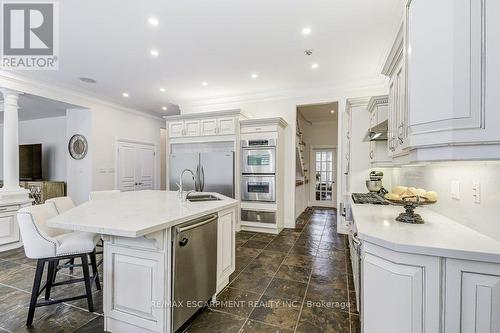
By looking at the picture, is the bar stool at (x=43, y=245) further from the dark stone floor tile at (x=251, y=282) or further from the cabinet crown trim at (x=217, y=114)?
the cabinet crown trim at (x=217, y=114)

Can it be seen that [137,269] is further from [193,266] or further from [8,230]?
[8,230]

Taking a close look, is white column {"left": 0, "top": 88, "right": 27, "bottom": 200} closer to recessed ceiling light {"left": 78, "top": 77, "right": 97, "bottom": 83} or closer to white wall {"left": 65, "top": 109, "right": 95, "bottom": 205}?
recessed ceiling light {"left": 78, "top": 77, "right": 97, "bottom": 83}

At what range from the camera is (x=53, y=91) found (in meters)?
4.44

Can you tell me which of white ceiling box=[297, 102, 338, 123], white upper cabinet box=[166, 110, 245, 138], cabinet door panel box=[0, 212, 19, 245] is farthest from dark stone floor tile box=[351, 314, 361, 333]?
cabinet door panel box=[0, 212, 19, 245]

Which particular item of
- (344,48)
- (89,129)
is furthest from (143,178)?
(344,48)

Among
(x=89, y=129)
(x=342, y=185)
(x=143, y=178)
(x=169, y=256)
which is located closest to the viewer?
(x=169, y=256)

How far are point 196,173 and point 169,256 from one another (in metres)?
3.09

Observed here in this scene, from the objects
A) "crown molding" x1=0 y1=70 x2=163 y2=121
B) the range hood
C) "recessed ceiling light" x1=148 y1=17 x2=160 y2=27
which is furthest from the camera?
"crown molding" x1=0 y1=70 x2=163 y2=121

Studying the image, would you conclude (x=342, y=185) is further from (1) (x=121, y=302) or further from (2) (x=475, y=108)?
(1) (x=121, y=302)

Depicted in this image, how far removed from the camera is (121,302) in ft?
5.43

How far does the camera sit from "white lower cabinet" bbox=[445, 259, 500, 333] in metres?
0.99

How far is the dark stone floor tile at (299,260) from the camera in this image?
9.86 feet

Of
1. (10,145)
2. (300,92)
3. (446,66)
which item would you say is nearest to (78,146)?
(10,145)

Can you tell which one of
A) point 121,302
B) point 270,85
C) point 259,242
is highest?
point 270,85
